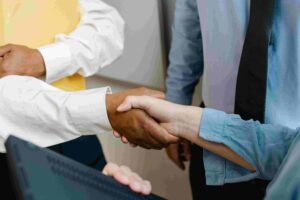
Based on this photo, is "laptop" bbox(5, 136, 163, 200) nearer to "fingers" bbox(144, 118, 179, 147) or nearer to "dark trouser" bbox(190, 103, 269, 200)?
"fingers" bbox(144, 118, 179, 147)

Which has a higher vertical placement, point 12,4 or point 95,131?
point 12,4

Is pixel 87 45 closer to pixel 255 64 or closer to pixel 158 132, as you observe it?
pixel 158 132

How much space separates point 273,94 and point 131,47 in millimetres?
688

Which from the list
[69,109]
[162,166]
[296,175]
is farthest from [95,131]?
[162,166]

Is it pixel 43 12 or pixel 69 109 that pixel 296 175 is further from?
pixel 43 12

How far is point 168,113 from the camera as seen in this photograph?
2.92 feet

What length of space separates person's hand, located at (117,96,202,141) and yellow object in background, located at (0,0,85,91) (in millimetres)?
259

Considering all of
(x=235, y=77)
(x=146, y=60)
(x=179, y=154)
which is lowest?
(x=179, y=154)

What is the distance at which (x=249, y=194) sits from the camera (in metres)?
0.99

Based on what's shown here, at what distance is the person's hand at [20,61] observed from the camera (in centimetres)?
95

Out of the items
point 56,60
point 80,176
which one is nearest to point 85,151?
point 56,60

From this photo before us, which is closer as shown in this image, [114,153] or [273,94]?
[273,94]

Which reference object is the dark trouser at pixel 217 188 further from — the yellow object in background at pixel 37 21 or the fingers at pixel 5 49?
the fingers at pixel 5 49

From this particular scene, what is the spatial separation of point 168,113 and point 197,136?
0.08 meters
